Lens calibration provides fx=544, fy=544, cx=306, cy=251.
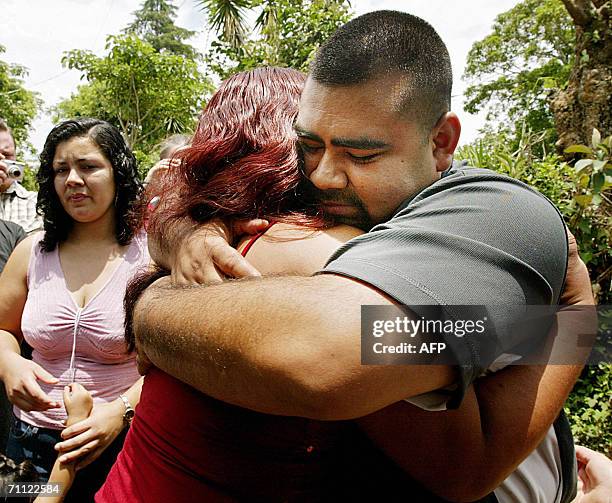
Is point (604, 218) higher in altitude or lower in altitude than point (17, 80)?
lower

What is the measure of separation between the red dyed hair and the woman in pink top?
3.73 ft

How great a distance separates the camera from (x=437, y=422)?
36.9 inches

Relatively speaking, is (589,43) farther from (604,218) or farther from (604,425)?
(604,425)

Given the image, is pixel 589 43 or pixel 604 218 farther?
pixel 589 43

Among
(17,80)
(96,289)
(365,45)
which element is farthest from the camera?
(17,80)

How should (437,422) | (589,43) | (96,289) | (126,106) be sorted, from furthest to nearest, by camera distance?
(126,106)
(589,43)
(96,289)
(437,422)

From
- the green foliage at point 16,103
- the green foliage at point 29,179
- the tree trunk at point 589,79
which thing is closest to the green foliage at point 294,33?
the tree trunk at point 589,79

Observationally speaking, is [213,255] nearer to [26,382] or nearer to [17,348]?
[26,382]

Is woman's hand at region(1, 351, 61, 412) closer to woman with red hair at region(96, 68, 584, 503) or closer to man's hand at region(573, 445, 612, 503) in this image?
woman with red hair at region(96, 68, 584, 503)

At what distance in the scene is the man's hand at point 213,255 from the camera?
1.13 metres

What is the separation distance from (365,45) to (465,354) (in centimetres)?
72

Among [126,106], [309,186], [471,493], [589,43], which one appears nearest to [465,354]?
[471,493]

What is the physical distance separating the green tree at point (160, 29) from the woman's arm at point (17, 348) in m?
35.4

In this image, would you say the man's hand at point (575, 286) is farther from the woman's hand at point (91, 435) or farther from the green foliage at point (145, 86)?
the green foliage at point (145, 86)
